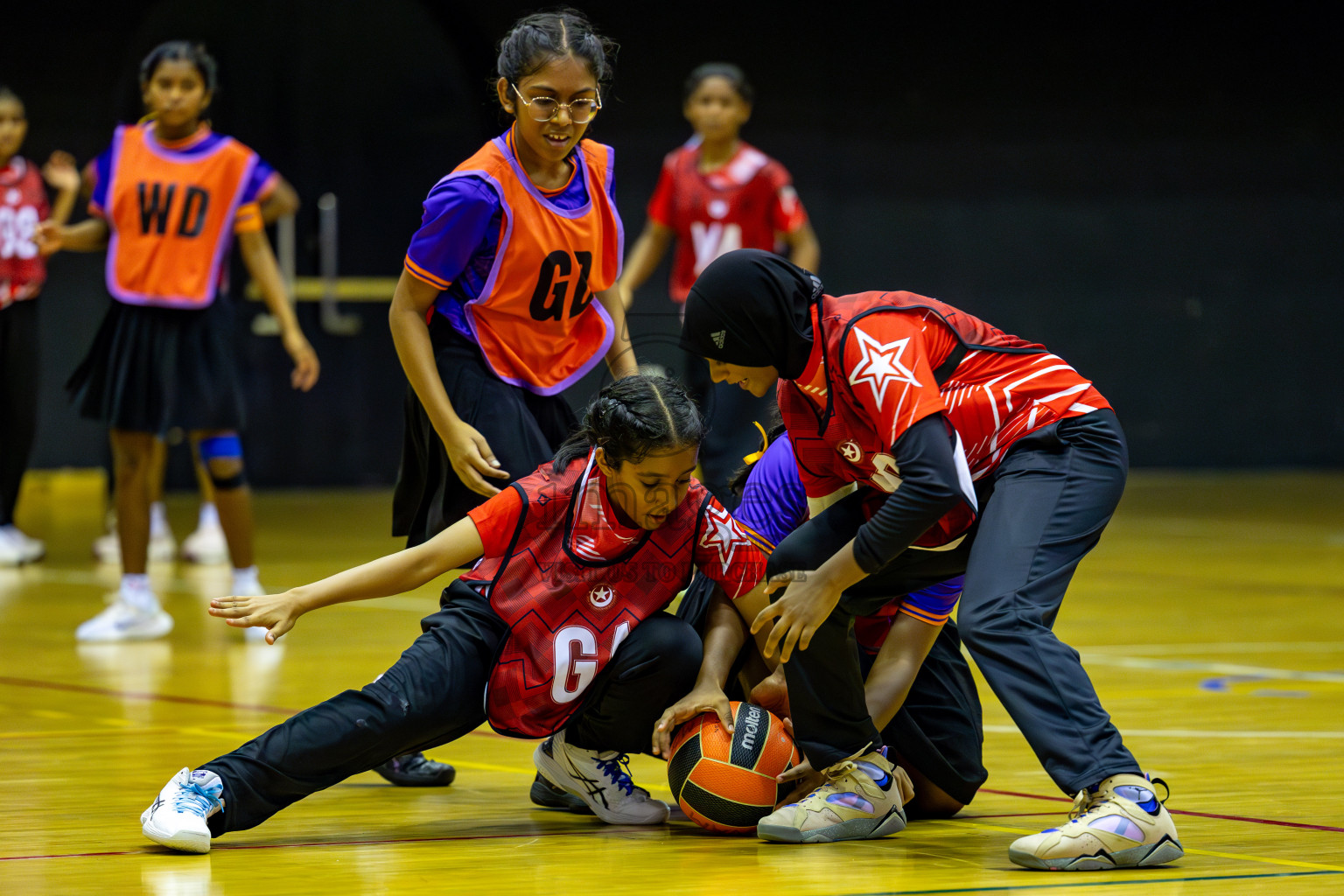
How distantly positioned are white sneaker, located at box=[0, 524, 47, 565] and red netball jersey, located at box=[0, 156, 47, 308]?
0.98m

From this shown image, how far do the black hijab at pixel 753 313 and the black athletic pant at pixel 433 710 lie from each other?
0.53m

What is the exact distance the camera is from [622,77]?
38.2 feet

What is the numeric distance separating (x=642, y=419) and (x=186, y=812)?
926 mm

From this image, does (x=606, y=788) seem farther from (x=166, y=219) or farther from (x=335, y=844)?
(x=166, y=219)

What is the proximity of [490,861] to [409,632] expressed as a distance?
2.78 m

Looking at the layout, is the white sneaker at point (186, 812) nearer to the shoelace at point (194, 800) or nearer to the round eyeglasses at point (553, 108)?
the shoelace at point (194, 800)

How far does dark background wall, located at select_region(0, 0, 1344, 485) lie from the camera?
10.6 m

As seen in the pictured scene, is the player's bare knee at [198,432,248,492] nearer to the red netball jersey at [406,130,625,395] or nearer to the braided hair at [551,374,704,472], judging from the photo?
the red netball jersey at [406,130,625,395]

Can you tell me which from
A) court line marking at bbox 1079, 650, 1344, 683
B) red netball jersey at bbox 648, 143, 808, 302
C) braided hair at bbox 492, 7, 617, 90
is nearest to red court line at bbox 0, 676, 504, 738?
braided hair at bbox 492, 7, 617, 90

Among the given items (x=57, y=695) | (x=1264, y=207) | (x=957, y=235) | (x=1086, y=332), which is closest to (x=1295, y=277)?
(x=1264, y=207)

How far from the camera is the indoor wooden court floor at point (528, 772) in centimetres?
249

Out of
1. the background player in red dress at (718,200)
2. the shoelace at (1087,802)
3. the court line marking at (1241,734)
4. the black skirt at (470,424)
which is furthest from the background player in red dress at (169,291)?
the shoelace at (1087,802)

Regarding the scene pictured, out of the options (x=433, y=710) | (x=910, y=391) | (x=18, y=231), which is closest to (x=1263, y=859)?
(x=910, y=391)

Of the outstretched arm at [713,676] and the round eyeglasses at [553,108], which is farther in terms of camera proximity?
the round eyeglasses at [553,108]
